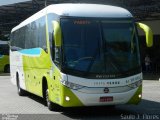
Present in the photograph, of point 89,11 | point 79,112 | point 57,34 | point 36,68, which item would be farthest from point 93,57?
point 36,68

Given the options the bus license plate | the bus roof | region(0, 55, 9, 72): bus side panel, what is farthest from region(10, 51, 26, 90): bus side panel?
region(0, 55, 9, 72): bus side panel

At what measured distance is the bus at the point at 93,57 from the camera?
1199 centimetres

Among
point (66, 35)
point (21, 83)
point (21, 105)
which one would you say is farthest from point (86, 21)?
point (21, 83)

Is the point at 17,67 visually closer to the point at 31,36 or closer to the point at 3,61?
the point at 31,36

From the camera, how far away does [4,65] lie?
4219cm

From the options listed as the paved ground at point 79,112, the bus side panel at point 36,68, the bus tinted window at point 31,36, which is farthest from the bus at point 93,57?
the bus tinted window at point 31,36

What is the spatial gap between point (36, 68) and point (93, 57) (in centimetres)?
392

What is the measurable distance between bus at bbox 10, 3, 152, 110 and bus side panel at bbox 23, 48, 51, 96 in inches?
24.5

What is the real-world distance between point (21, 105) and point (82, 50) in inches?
175

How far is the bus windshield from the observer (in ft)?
39.8

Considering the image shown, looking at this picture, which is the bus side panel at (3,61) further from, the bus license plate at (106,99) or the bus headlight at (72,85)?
the bus license plate at (106,99)

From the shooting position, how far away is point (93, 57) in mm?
12195

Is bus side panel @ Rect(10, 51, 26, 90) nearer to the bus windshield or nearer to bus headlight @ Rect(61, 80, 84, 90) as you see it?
the bus windshield

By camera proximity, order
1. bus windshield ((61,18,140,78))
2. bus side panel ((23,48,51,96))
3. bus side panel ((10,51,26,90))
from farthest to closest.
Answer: bus side panel ((10,51,26,90)), bus side panel ((23,48,51,96)), bus windshield ((61,18,140,78))
